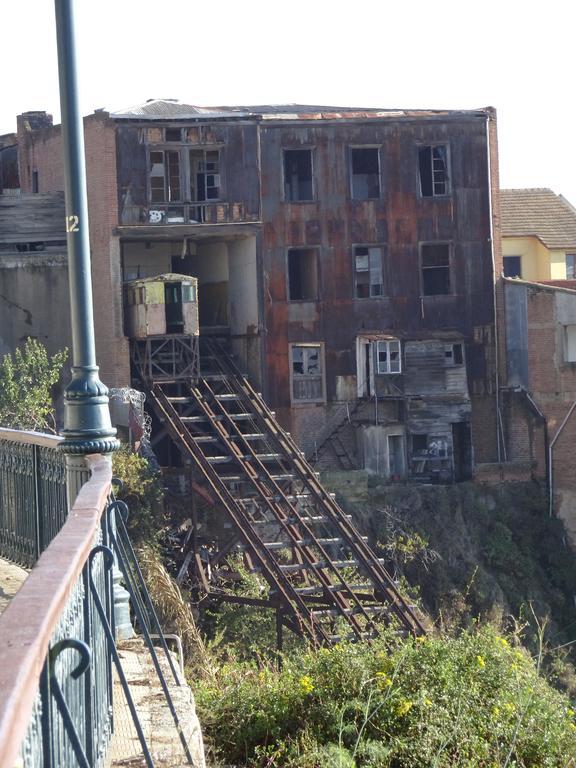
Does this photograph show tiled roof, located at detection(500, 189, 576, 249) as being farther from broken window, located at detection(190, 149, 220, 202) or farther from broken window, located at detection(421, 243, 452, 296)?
broken window, located at detection(190, 149, 220, 202)

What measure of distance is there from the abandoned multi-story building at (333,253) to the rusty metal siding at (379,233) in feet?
0.14

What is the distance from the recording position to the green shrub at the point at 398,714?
320 inches

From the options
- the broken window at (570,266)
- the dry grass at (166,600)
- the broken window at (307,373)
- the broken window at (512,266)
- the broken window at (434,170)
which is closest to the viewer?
the dry grass at (166,600)

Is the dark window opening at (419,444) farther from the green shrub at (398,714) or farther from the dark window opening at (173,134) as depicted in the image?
the green shrub at (398,714)

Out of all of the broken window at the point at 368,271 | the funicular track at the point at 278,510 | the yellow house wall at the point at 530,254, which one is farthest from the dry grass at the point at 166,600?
the yellow house wall at the point at 530,254

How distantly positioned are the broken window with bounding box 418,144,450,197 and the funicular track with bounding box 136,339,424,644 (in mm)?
8230

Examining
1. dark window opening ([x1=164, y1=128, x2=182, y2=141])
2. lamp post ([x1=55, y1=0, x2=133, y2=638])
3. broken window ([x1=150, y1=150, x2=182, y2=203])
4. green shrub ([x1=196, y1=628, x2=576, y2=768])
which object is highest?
dark window opening ([x1=164, y1=128, x2=182, y2=141])

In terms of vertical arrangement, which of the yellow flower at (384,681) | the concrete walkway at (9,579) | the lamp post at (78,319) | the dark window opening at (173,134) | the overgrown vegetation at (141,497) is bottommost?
the overgrown vegetation at (141,497)

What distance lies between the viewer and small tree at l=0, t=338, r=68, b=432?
32.5 meters

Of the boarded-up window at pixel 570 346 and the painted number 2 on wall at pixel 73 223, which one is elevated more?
the painted number 2 on wall at pixel 73 223

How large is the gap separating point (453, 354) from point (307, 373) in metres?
4.75

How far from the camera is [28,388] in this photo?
33656mm

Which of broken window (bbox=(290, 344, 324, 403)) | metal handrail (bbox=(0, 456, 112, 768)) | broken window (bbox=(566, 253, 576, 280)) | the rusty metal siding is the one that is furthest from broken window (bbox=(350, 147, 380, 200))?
metal handrail (bbox=(0, 456, 112, 768))

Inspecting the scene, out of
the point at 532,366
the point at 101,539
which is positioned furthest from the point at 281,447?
the point at 101,539
